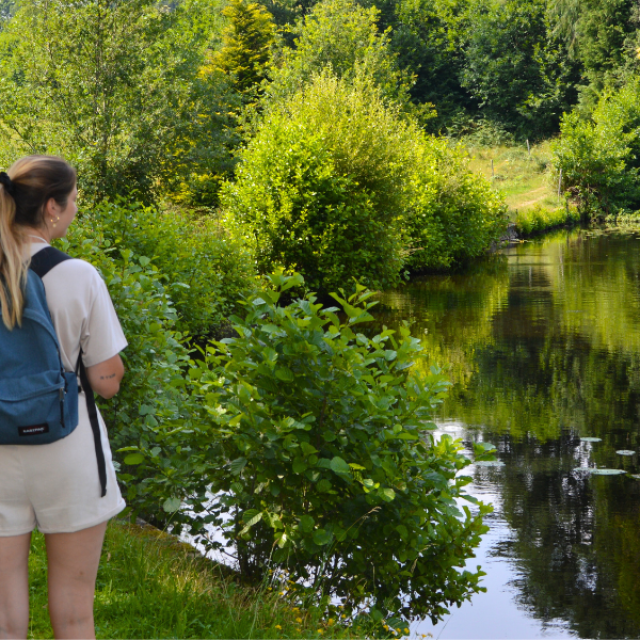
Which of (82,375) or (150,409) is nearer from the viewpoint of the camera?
(82,375)

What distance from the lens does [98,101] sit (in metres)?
18.9

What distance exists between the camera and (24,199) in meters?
2.52

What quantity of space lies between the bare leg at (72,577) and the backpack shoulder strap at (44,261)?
79cm

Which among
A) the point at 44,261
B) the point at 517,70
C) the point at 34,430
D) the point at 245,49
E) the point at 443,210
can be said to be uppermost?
the point at 245,49

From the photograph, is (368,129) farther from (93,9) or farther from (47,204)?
(47,204)

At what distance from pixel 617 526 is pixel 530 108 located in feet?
217

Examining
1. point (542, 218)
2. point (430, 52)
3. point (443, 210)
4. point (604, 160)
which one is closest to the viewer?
point (443, 210)

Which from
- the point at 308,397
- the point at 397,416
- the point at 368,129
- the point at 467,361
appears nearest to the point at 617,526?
the point at 397,416

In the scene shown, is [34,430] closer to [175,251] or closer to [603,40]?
[175,251]

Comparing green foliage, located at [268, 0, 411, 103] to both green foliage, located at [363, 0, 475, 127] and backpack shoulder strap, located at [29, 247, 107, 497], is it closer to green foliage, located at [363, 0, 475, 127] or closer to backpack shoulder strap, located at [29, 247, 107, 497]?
green foliage, located at [363, 0, 475, 127]

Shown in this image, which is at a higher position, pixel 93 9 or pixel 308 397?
pixel 93 9

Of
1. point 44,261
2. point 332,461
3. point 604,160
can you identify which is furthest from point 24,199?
point 604,160

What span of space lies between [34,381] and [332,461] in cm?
194

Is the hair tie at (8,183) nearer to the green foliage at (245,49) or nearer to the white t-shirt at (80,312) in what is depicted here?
the white t-shirt at (80,312)
